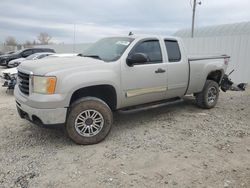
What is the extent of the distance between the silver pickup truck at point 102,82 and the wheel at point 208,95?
62 centimetres

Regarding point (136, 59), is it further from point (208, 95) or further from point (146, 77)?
point (208, 95)

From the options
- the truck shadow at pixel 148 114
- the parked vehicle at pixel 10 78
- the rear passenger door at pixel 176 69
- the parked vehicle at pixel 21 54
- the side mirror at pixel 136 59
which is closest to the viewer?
the side mirror at pixel 136 59

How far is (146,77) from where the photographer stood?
5387 millimetres

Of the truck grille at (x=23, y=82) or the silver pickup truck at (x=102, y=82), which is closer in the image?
the silver pickup truck at (x=102, y=82)

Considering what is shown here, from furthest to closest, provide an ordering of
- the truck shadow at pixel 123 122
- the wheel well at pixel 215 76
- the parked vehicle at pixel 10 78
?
the parked vehicle at pixel 10 78 → the wheel well at pixel 215 76 → the truck shadow at pixel 123 122

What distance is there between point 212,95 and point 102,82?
3.76 m

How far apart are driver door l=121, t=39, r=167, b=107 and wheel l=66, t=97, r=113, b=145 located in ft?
1.95

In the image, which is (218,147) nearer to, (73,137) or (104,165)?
(104,165)

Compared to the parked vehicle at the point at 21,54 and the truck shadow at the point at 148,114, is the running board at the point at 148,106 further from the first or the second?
the parked vehicle at the point at 21,54

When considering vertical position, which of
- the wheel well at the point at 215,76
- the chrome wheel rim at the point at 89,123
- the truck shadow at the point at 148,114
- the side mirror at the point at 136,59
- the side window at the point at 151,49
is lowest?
the truck shadow at the point at 148,114

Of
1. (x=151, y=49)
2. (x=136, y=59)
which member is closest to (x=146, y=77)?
(x=136, y=59)

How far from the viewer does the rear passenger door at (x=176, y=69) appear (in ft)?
19.4

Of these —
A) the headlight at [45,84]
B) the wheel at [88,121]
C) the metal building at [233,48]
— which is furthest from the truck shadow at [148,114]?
the metal building at [233,48]

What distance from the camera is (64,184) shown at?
11.2 ft
